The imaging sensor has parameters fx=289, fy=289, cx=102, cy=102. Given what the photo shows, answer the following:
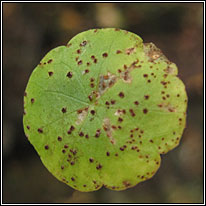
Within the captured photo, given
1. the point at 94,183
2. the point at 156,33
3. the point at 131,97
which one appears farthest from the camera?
the point at 156,33

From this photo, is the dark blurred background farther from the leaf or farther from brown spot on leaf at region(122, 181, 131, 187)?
brown spot on leaf at region(122, 181, 131, 187)

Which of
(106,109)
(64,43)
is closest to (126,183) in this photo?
(106,109)

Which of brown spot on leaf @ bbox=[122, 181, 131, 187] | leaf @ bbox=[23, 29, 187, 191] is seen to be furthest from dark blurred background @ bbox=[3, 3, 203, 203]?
brown spot on leaf @ bbox=[122, 181, 131, 187]

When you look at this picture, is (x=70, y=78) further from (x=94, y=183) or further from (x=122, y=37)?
(x=94, y=183)

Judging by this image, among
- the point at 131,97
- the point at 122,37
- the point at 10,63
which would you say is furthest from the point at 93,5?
the point at 131,97

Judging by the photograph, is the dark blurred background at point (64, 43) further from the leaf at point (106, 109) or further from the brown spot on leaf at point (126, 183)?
the brown spot on leaf at point (126, 183)

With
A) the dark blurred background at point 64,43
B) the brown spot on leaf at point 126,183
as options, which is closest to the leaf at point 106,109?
the brown spot on leaf at point 126,183
